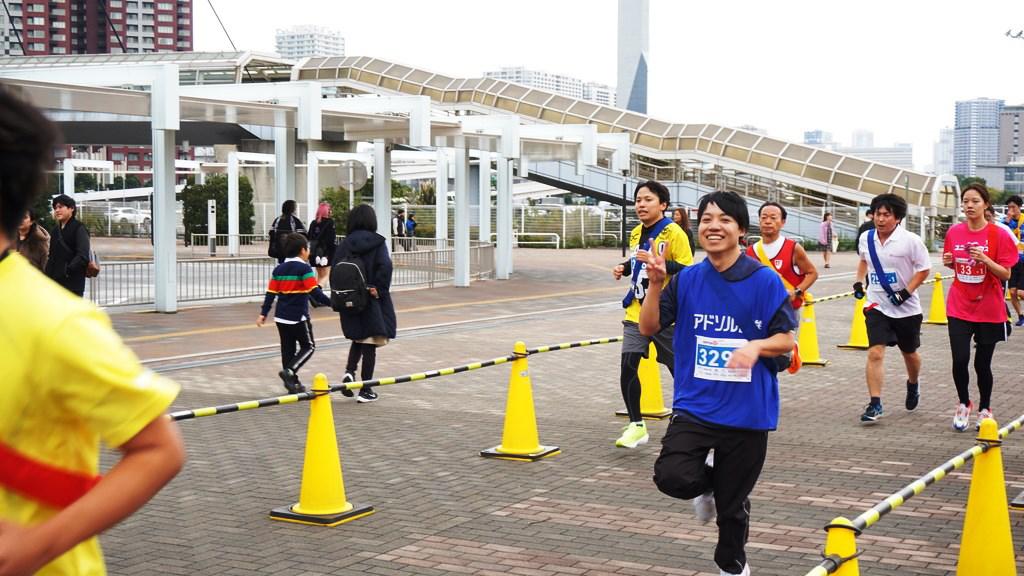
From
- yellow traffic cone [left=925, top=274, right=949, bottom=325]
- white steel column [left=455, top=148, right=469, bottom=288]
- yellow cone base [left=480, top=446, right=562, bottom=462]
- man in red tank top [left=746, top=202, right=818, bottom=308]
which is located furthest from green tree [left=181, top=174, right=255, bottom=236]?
yellow cone base [left=480, top=446, right=562, bottom=462]

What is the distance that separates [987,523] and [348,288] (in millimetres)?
6370

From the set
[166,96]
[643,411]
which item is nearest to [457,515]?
[643,411]

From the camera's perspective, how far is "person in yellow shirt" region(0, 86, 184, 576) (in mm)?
1759

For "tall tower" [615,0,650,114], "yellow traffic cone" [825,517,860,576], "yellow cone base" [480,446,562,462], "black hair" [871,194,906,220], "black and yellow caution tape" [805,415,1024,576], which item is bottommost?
"yellow cone base" [480,446,562,462]

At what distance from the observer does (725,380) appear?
4859mm

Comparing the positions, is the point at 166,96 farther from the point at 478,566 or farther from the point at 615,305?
the point at 478,566

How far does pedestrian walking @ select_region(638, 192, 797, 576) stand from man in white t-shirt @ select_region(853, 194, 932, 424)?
469cm

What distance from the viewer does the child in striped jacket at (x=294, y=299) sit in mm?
10570

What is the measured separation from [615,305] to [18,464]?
64.5 ft

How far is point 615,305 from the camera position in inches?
840

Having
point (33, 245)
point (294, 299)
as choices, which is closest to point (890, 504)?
point (294, 299)

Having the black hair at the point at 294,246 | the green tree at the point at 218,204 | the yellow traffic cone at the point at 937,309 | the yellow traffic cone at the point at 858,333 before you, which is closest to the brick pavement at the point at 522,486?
the black hair at the point at 294,246

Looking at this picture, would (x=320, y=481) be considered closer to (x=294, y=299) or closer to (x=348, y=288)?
(x=348, y=288)

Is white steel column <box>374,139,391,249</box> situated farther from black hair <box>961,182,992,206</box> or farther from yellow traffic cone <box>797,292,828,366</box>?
black hair <box>961,182,992,206</box>
